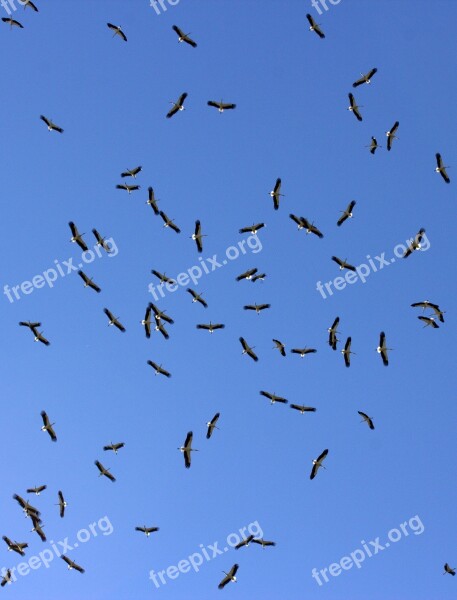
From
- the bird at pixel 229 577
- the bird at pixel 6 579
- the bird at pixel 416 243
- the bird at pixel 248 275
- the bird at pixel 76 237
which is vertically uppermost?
the bird at pixel 76 237

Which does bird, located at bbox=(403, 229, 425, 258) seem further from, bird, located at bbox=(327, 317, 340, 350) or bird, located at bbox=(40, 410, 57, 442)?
bird, located at bbox=(40, 410, 57, 442)

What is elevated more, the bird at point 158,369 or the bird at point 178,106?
the bird at point 178,106

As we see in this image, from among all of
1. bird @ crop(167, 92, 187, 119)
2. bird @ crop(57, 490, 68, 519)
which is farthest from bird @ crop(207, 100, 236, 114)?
bird @ crop(57, 490, 68, 519)

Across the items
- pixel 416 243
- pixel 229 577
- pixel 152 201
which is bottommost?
pixel 229 577

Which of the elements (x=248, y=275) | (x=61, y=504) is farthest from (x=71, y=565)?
(x=248, y=275)

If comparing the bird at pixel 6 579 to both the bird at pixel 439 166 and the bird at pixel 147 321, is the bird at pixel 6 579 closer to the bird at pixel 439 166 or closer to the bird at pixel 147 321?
the bird at pixel 147 321

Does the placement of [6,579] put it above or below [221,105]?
below

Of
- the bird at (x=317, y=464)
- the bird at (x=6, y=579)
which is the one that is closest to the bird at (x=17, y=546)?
the bird at (x=6, y=579)

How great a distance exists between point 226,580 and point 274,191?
1156 inches

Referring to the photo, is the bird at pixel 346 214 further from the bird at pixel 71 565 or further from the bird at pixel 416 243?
the bird at pixel 71 565

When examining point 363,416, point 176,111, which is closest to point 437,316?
point 363,416

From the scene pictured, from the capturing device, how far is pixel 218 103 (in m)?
65.3

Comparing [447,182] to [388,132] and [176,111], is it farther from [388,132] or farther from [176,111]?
[176,111]

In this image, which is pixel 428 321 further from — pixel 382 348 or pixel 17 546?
pixel 17 546
